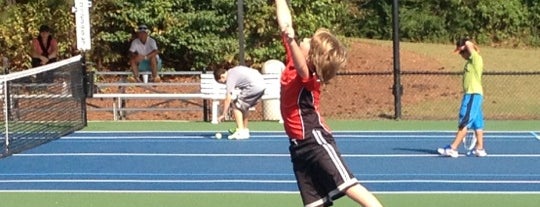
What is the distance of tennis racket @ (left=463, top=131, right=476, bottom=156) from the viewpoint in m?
15.3

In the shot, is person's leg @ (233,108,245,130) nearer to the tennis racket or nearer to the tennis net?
the tennis net

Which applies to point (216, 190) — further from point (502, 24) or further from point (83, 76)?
point (502, 24)

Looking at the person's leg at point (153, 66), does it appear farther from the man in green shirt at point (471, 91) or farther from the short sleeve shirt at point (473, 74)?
the short sleeve shirt at point (473, 74)

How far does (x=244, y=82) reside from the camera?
16891mm

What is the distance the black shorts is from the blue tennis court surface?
3.98 metres

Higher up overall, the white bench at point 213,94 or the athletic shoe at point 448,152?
the white bench at point 213,94

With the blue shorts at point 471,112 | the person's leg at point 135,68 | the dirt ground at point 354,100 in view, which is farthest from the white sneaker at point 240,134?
the person's leg at point 135,68

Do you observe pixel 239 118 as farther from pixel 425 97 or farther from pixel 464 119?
pixel 425 97

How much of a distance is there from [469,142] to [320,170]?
26.3 feet

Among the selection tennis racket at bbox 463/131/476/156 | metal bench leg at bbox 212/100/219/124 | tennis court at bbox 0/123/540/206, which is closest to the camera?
tennis court at bbox 0/123/540/206

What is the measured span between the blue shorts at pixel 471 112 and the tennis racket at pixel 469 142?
24.3 inches

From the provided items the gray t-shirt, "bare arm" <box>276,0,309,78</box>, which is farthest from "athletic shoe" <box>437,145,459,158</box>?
"bare arm" <box>276,0,309,78</box>

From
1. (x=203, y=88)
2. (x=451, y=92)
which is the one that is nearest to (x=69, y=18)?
(x=203, y=88)

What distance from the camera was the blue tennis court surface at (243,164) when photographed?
12727mm
